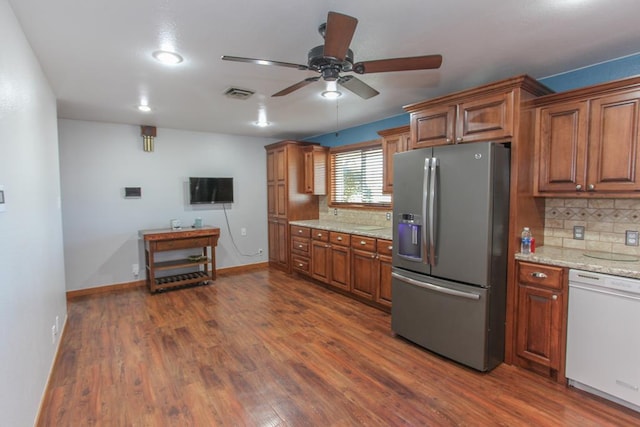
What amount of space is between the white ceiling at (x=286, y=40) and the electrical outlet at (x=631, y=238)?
1.34 metres

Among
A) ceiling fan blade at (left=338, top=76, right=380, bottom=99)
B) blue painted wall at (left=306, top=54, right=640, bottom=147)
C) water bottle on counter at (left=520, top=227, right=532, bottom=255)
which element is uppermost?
blue painted wall at (left=306, top=54, right=640, bottom=147)

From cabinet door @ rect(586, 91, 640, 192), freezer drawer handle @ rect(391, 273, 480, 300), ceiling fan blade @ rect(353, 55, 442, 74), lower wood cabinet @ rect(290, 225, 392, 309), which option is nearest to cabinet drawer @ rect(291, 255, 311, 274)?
lower wood cabinet @ rect(290, 225, 392, 309)

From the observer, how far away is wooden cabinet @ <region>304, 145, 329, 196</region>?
542 cm

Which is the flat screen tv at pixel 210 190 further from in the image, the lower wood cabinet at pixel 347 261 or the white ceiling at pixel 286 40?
the white ceiling at pixel 286 40

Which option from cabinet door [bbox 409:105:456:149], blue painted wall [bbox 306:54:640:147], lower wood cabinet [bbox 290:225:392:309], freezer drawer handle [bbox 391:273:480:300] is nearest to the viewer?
blue painted wall [bbox 306:54:640:147]

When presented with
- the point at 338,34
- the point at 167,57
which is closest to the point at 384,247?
the point at 338,34

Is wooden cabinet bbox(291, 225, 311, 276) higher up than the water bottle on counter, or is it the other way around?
the water bottle on counter

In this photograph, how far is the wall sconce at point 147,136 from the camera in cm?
492

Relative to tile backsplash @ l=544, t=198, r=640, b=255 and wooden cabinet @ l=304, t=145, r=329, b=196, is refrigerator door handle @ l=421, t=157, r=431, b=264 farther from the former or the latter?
wooden cabinet @ l=304, t=145, r=329, b=196

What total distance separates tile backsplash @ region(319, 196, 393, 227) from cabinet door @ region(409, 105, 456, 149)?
5.00ft

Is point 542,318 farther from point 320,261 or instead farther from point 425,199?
point 320,261

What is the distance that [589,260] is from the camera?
7.70 ft

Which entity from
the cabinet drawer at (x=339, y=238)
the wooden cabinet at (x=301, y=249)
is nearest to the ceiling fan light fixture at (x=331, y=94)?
the cabinet drawer at (x=339, y=238)

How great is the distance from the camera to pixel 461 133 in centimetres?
280
